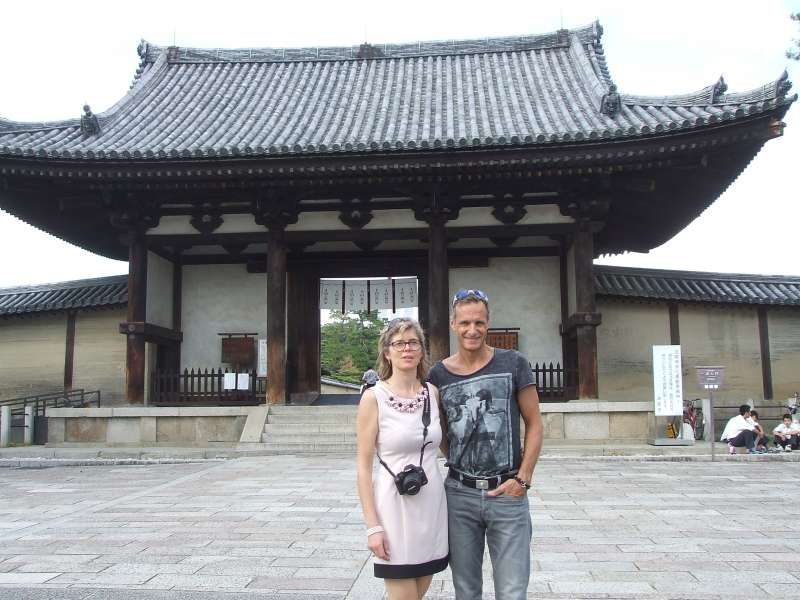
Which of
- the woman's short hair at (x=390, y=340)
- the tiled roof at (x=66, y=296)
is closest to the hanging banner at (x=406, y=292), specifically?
the tiled roof at (x=66, y=296)

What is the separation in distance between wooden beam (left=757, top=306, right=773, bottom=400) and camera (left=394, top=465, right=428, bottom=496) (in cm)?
1429

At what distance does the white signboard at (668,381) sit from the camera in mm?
12016

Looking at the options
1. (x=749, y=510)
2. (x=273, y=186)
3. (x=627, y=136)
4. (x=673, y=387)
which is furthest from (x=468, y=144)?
(x=749, y=510)

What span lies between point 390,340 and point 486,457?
67 centimetres

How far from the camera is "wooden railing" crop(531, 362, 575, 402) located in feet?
46.0

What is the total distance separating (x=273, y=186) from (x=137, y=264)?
3166 mm

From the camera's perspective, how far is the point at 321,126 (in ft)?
48.6

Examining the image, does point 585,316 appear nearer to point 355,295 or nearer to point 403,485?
point 355,295

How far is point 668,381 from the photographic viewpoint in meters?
12.1

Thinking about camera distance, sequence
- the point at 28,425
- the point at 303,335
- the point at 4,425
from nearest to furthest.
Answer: the point at 4,425
the point at 28,425
the point at 303,335

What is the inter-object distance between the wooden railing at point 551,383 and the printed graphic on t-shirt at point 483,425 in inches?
424

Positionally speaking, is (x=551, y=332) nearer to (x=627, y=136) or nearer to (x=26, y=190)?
(x=627, y=136)

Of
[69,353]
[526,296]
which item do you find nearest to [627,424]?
[526,296]

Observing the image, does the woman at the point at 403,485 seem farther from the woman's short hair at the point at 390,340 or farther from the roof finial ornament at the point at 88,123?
the roof finial ornament at the point at 88,123
